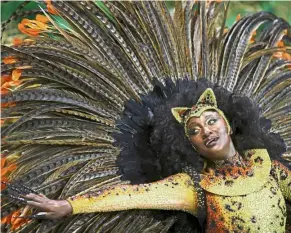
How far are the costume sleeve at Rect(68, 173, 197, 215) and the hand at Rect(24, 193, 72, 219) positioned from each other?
0.9 inches

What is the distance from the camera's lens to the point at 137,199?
151 cm

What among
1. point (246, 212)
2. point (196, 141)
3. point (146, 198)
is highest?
point (196, 141)

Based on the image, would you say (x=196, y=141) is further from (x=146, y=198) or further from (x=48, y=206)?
(x=48, y=206)

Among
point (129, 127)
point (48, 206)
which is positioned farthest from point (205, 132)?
point (48, 206)

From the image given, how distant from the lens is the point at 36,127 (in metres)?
1.53

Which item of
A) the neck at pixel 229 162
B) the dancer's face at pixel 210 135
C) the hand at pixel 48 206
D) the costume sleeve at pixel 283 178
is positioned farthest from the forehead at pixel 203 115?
the hand at pixel 48 206

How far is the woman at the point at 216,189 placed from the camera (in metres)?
1.52

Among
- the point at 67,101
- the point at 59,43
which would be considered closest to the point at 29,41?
the point at 59,43

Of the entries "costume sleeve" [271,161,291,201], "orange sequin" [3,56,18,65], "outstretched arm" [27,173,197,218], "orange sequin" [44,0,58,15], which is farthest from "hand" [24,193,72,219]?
"costume sleeve" [271,161,291,201]

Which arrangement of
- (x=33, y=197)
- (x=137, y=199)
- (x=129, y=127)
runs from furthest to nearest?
(x=129, y=127)
(x=137, y=199)
(x=33, y=197)

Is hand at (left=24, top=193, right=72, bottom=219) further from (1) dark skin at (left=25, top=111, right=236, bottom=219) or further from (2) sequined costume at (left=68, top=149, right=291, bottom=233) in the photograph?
(1) dark skin at (left=25, top=111, right=236, bottom=219)

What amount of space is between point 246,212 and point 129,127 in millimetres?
394

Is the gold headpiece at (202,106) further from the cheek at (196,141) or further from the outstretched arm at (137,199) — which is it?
the outstretched arm at (137,199)

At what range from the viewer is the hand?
139 centimetres
